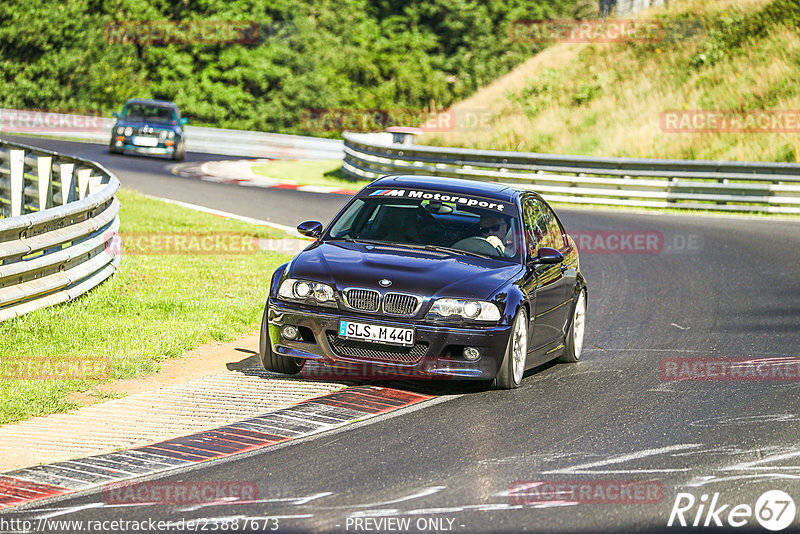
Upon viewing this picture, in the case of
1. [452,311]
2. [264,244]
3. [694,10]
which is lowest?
[264,244]

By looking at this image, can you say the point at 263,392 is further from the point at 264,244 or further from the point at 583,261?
the point at 583,261

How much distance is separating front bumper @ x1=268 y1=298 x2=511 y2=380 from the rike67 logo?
8.53 ft

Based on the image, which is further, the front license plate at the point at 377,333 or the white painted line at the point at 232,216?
the white painted line at the point at 232,216

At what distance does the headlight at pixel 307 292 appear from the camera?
845 centimetres

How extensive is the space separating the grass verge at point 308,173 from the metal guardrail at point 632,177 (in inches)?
99.4

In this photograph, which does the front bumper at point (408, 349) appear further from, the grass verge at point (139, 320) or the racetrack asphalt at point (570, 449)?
the grass verge at point (139, 320)

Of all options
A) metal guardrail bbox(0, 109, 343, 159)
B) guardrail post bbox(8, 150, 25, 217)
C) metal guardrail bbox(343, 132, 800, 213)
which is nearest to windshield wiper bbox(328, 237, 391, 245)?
guardrail post bbox(8, 150, 25, 217)

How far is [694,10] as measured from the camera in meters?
41.3

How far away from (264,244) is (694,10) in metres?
28.7

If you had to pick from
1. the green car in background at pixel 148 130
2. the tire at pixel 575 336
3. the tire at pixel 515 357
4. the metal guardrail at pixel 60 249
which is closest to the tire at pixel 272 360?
the tire at pixel 515 357

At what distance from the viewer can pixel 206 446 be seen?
6867 mm

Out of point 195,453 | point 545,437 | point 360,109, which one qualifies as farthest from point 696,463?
point 360,109

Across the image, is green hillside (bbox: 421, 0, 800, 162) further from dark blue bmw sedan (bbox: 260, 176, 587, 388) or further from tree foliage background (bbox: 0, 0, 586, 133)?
dark blue bmw sedan (bbox: 260, 176, 587, 388)

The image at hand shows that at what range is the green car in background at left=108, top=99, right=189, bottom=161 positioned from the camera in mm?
33469
